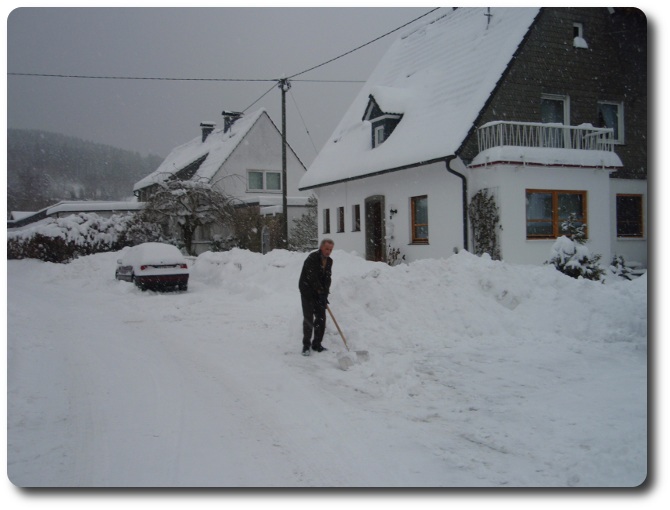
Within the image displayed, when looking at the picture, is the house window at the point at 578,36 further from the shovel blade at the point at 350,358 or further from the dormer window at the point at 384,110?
the shovel blade at the point at 350,358

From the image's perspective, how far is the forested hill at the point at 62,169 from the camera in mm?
6117

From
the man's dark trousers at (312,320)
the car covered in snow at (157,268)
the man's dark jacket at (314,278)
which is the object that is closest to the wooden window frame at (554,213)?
the man's dark jacket at (314,278)

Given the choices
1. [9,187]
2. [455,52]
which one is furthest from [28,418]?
[455,52]

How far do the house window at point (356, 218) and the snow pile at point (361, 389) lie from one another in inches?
323

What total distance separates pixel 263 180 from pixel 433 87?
49.5ft

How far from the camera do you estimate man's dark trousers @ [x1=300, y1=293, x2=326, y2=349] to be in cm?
778

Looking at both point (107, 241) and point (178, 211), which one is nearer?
point (107, 241)

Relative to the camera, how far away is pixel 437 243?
50.9ft

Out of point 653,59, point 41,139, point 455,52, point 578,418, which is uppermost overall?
point 455,52

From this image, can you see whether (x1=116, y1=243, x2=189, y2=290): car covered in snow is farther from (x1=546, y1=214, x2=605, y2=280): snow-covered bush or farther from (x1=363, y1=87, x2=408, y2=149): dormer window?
(x1=546, y1=214, x2=605, y2=280): snow-covered bush

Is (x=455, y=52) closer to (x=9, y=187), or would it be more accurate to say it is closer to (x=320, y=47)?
(x=320, y=47)

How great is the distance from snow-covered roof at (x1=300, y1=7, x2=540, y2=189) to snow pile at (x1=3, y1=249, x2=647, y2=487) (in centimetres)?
565

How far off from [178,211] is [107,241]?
3602 millimetres

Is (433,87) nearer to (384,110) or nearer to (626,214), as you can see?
(384,110)
